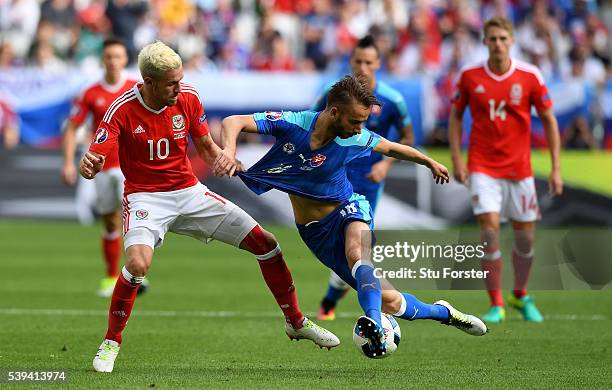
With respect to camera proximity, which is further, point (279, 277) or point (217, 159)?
point (279, 277)

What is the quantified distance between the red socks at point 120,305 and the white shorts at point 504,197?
4.15m

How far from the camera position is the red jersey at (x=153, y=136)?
27.3ft

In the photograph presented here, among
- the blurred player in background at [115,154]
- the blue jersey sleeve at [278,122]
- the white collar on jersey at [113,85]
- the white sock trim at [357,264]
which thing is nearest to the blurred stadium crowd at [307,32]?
the white collar on jersey at [113,85]

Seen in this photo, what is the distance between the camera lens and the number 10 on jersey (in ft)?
27.7

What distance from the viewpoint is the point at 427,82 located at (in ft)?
68.4

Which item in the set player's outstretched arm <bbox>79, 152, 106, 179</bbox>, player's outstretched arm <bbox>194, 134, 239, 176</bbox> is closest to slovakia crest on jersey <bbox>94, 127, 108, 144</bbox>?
player's outstretched arm <bbox>79, 152, 106, 179</bbox>

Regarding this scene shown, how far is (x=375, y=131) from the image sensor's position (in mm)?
11312

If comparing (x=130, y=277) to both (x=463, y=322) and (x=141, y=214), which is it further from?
(x=463, y=322)

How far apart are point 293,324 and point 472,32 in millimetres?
15894

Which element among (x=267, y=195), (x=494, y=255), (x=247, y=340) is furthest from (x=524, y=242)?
→ (x=267, y=195)

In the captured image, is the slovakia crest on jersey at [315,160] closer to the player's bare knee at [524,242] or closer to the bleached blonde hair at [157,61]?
the bleached blonde hair at [157,61]

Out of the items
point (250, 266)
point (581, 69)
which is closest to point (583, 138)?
point (581, 69)

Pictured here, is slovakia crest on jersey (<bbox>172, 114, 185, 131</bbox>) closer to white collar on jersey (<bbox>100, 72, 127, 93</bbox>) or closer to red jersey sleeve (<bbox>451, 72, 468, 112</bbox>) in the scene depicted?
red jersey sleeve (<bbox>451, 72, 468, 112</bbox>)

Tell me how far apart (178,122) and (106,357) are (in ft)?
5.70
